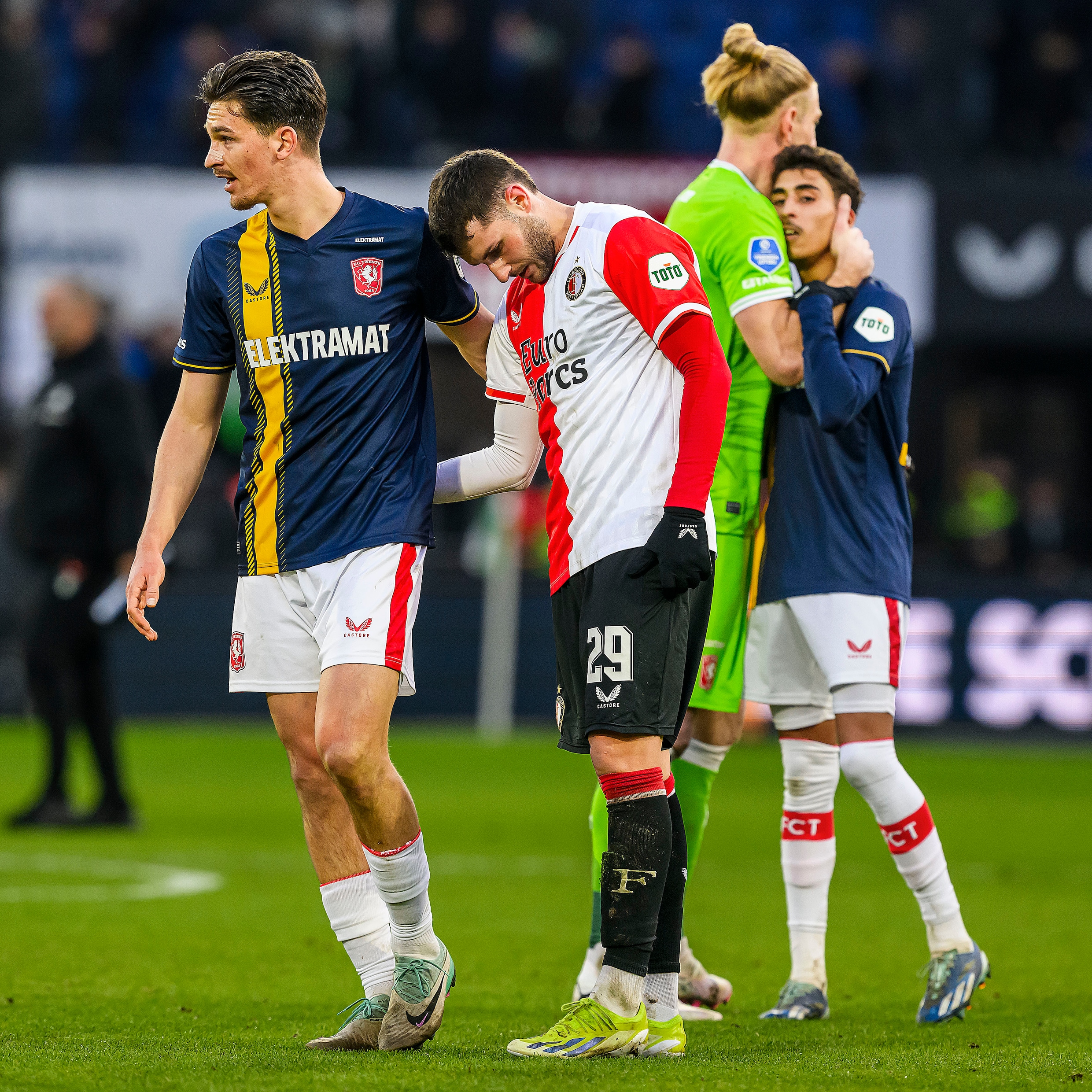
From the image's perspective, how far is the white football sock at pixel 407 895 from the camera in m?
4.33

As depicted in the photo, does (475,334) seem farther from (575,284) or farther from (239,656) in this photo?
(239,656)

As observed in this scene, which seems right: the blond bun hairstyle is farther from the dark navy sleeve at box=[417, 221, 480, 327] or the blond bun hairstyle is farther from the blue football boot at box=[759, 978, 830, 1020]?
the blue football boot at box=[759, 978, 830, 1020]

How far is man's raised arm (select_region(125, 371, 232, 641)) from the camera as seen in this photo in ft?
14.8

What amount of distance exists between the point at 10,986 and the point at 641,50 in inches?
610

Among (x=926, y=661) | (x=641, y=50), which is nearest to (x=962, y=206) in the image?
(x=641, y=50)

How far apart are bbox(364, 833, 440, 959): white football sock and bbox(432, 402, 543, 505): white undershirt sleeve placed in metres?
0.91

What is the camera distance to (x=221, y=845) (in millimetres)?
9148

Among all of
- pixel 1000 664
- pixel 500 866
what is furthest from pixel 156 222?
pixel 500 866

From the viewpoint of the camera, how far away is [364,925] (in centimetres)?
446

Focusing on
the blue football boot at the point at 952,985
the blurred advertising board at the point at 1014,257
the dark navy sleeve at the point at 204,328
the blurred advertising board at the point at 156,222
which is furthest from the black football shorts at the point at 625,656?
the blurred advertising board at the point at 1014,257

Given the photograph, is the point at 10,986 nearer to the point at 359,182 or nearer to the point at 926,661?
the point at 926,661

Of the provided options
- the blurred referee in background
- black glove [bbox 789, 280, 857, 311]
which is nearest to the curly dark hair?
black glove [bbox 789, 280, 857, 311]

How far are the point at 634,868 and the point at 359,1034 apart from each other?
78 cm

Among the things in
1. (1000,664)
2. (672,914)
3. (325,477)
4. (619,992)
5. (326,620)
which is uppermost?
(325,477)
